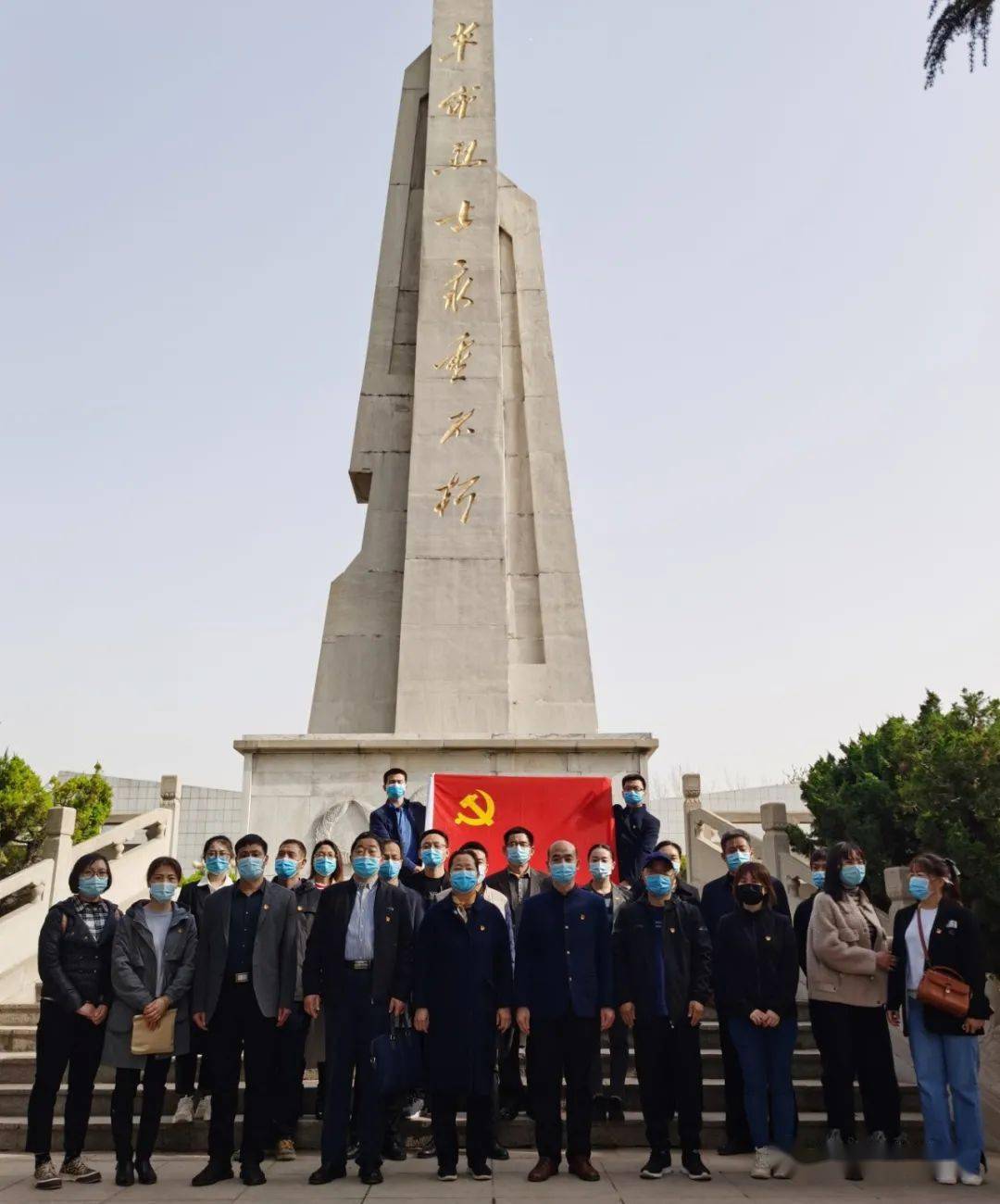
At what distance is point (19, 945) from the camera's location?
728 centimetres

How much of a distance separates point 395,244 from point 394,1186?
10234 mm

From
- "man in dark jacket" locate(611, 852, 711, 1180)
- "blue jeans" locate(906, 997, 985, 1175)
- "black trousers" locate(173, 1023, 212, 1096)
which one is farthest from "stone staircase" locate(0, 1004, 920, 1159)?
"man in dark jacket" locate(611, 852, 711, 1180)

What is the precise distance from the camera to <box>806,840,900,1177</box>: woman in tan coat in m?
4.78

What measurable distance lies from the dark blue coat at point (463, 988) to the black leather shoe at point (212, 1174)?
887 mm

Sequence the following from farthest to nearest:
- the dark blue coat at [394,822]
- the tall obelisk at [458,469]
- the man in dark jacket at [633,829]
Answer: the tall obelisk at [458,469] < the man in dark jacket at [633,829] < the dark blue coat at [394,822]

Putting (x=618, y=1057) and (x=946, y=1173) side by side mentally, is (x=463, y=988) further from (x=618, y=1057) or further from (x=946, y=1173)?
(x=946, y=1173)

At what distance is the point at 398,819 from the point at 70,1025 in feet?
8.01

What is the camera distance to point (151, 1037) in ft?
15.0

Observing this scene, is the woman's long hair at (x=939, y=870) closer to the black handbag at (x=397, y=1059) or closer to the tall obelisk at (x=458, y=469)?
the black handbag at (x=397, y=1059)

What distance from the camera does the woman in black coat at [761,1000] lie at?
462 cm

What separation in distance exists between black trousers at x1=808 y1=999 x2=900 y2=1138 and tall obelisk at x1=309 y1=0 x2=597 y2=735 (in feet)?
17.0

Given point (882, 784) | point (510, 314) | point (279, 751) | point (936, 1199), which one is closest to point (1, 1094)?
point (279, 751)

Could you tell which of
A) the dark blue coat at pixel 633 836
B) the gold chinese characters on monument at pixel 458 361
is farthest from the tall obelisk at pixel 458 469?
the dark blue coat at pixel 633 836

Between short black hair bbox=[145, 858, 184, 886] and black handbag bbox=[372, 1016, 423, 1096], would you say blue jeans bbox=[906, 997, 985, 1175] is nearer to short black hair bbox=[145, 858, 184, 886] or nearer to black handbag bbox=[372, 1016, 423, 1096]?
black handbag bbox=[372, 1016, 423, 1096]
